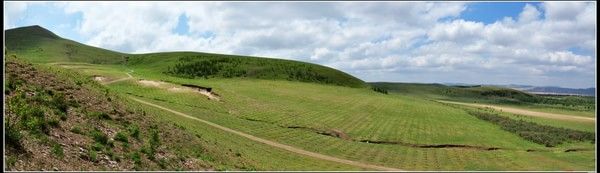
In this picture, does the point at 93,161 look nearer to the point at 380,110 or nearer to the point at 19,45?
the point at 380,110

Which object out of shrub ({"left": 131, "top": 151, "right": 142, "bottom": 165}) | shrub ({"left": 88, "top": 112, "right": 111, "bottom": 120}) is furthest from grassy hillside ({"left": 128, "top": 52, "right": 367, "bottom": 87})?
shrub ({"left": 131, "top": 151, "right": 142, "bottom": 165})

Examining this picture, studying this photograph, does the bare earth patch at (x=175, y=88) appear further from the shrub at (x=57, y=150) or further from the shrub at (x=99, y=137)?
the shrub at (x=57, y=150)

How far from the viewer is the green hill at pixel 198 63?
4710 inches

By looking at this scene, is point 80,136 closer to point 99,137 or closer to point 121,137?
point 99,137

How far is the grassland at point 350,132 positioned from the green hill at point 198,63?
2984 cm

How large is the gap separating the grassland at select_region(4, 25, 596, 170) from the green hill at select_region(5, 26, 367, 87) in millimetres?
29845

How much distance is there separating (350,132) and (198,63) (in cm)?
7986

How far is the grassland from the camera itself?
129ft

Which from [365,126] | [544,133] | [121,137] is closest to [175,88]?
[365,126]

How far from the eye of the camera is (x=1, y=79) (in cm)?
2166

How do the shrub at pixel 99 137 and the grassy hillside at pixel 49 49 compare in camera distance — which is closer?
the shrub at pixel 99 137

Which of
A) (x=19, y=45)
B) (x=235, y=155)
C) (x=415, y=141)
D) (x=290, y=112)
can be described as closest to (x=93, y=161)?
(x=235, y=155)

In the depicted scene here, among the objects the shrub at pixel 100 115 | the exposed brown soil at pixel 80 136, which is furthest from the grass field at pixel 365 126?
Result: the shrub at pixel 100 115

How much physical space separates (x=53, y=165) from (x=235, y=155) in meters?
14.0
